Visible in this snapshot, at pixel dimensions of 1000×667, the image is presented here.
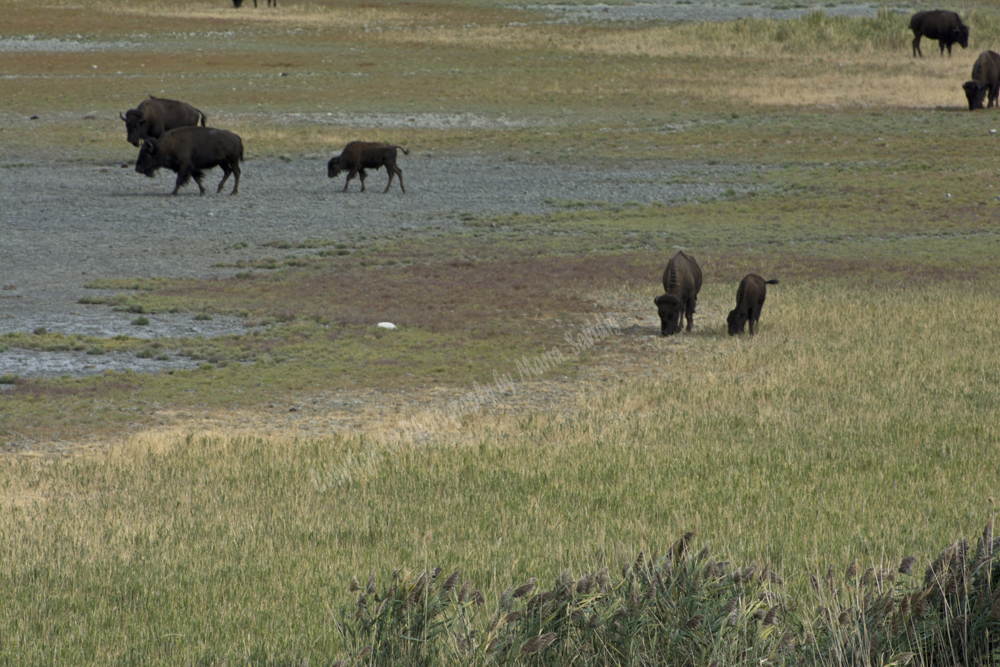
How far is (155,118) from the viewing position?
25859mm

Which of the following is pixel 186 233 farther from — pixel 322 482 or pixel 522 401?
pixel 322 482

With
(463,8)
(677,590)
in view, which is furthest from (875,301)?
(463,8)

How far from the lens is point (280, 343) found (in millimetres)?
12453

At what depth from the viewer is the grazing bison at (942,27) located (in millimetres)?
45281

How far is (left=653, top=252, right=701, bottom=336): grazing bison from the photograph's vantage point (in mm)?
12828

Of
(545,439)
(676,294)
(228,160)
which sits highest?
(228,160)

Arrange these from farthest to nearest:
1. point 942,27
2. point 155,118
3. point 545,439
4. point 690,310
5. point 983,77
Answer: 1. point 942,27
2. point 983,77
3. point 155,118
4. point 690,310
5. point 545,439

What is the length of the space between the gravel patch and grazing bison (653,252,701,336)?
5.14 metres

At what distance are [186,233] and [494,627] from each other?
16.9 m

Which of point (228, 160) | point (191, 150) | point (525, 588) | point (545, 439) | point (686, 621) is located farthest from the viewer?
point (228, 160)

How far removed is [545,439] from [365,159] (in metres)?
16.5

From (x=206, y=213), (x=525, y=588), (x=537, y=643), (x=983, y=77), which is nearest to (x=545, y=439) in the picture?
(x=525, y=588)

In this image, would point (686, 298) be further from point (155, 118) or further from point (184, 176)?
point (155, 118)

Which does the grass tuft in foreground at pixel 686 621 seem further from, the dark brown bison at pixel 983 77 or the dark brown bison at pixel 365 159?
the dark brown bison at pixel 983 77
